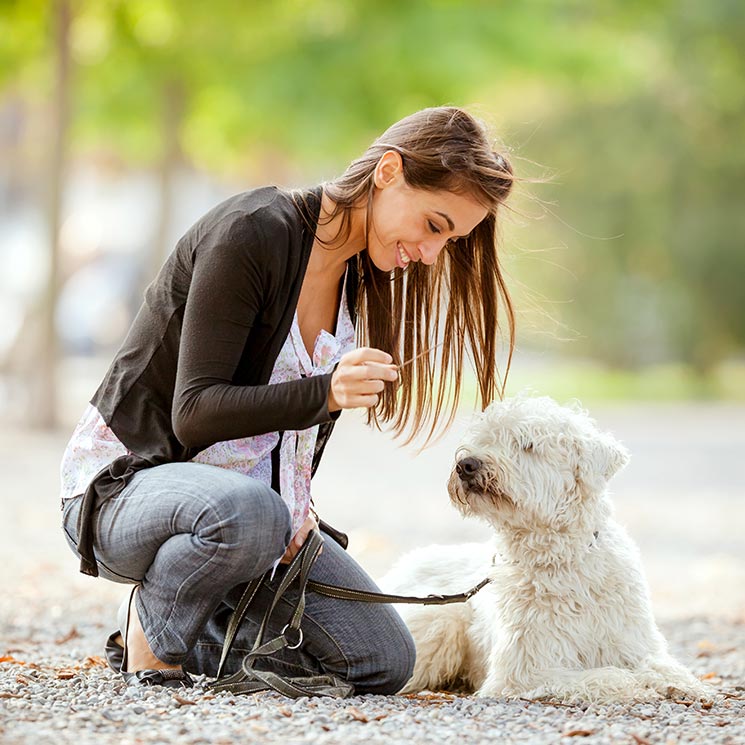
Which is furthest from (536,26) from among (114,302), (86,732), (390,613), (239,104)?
(114,302)

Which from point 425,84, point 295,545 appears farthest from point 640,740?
point 425,84

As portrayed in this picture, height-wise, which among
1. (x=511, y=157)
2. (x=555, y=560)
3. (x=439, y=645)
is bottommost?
(x=439, y=645)

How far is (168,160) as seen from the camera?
1543 cm

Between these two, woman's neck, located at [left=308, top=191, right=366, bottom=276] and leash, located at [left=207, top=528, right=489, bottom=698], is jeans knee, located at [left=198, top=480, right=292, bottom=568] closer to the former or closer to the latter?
leash, located at [left=207, top=528, right=489, bottom=698]

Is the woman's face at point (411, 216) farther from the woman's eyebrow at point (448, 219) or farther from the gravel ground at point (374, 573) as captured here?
the gravel ground at point (374, 573)

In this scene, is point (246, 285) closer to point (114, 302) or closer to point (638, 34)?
point (638, 34)

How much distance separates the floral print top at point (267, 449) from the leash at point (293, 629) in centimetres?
16

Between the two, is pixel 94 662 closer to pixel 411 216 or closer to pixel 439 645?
pixel 439 645

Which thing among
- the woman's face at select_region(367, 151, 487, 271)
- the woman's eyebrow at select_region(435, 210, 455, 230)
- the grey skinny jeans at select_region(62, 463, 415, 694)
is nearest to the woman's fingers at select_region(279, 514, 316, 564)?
the grey skinny jeans at select_region(62, 463, 415, 694)

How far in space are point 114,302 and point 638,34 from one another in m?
20.1

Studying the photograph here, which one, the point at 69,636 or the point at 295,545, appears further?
the point at 69,636

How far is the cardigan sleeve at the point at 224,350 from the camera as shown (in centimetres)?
338

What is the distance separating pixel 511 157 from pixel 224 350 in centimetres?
114

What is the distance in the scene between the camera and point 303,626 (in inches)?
157
